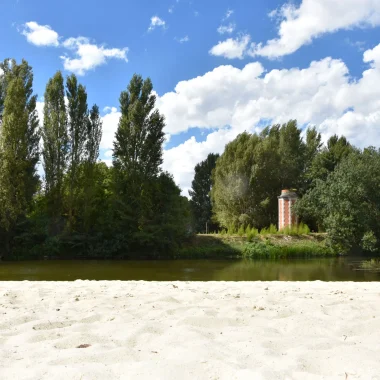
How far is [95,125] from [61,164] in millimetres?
3650

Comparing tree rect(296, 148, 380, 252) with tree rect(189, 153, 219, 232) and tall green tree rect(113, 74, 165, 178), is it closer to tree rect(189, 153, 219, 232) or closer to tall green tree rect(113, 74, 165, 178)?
tall green tree rect(113, 74, 165, 178)

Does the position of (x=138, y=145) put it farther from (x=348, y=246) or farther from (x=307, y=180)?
(x=307, y=180)

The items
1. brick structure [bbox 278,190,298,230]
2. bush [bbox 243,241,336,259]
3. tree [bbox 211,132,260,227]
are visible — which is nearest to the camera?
bush [bbox 243,241,336,259]

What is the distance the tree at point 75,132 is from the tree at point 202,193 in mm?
18053

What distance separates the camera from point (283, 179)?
112 ft

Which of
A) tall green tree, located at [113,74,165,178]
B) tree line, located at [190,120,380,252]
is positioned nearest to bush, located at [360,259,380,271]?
tree line, located at [190,120,380,252]
